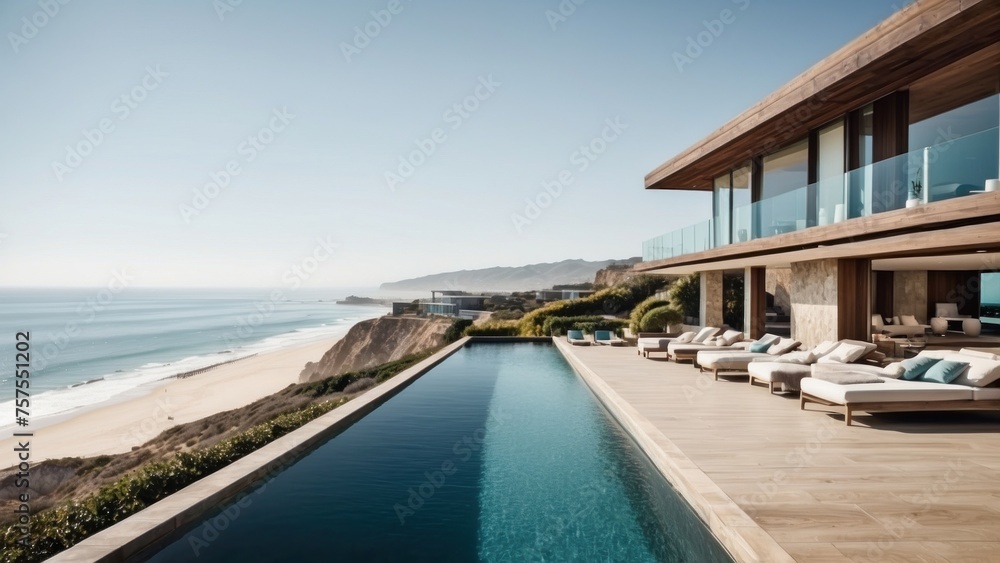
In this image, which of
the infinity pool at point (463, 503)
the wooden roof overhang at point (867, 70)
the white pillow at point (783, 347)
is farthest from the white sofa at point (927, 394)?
the wooden roof overhang at point (867, 70)

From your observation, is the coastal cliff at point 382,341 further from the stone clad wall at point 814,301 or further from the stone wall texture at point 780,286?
the stone clad wall at point 814,301

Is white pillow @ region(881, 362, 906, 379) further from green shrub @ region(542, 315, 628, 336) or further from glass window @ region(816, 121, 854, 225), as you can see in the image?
green shrub @ region(542, 315, 628, 336)

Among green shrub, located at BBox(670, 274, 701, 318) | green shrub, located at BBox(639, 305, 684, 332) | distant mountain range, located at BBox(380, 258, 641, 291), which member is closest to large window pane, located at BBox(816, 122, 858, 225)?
green shrub, located at BBox(639, 305, 684, 332)

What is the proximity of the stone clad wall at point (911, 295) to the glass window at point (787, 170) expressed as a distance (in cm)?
876

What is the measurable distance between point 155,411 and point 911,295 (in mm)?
27604

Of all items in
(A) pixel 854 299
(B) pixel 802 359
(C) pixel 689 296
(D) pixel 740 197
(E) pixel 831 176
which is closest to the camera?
(B) pixel 802 359

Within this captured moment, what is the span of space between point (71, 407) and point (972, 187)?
2828 centimetres

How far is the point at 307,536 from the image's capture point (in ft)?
13.5

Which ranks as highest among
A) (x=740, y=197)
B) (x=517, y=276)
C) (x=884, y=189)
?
(x=517, y=276)

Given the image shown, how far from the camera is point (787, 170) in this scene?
13.3m

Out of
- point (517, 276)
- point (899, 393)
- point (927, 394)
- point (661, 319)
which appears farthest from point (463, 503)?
point (517, 276)

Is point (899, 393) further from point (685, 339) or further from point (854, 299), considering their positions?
point (685, 339)

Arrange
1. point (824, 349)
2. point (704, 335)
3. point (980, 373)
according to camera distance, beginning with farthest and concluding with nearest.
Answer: point (704, 335)
point (824, 349)
point (980, 373)

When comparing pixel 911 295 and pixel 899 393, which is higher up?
Result: pixel 911 295
